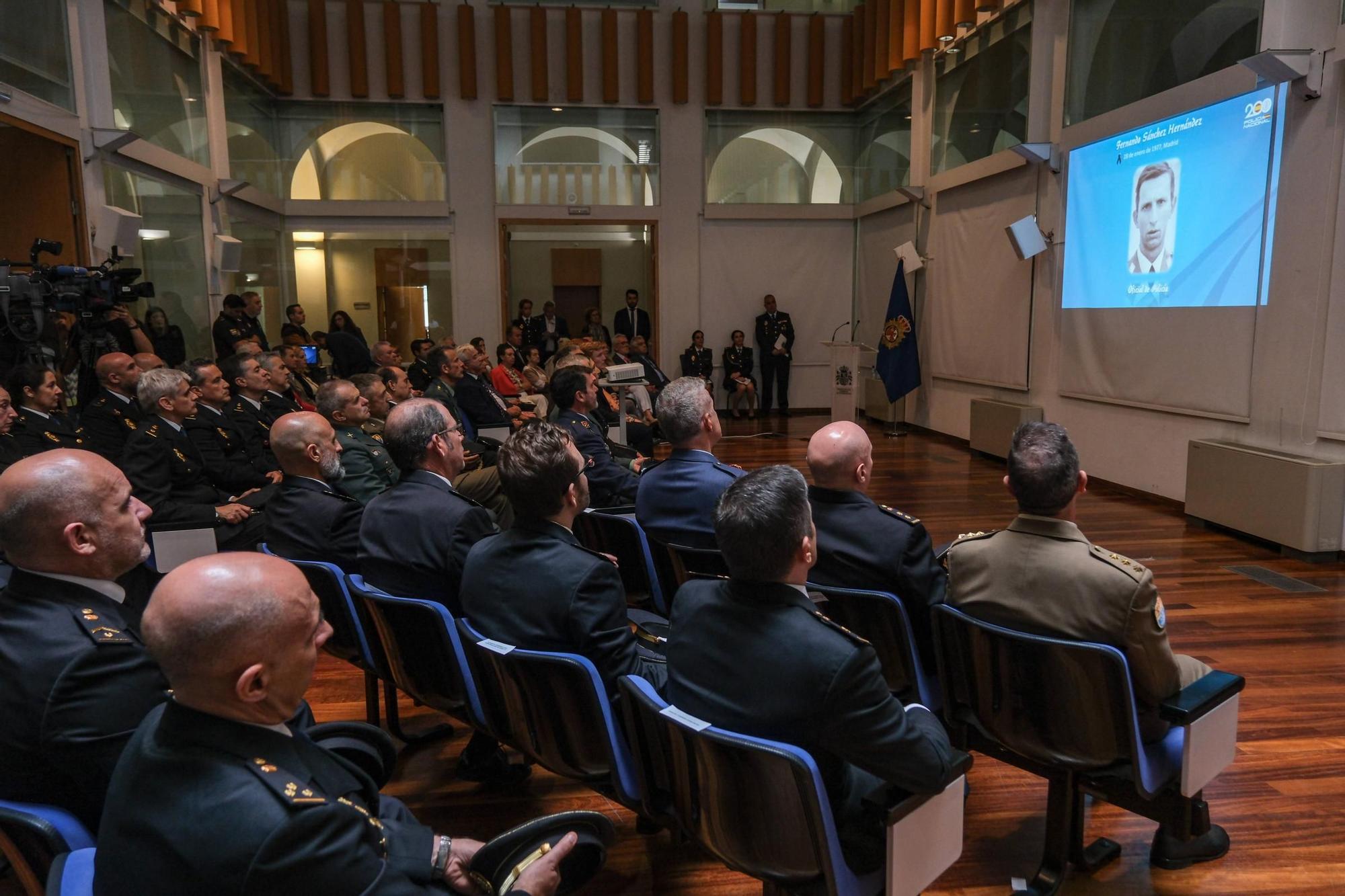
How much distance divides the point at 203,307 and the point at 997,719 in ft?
29.3

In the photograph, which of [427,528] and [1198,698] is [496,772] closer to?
[427,528]

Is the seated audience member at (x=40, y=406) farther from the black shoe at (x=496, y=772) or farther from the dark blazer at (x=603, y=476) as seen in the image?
the black shoe at (x=496, y=772)

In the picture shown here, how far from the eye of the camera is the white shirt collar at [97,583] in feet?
5.21

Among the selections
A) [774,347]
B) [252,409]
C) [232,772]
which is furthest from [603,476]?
[774,347]

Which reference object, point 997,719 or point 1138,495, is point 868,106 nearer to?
point 1138,495

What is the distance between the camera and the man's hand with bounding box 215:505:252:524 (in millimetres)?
4008

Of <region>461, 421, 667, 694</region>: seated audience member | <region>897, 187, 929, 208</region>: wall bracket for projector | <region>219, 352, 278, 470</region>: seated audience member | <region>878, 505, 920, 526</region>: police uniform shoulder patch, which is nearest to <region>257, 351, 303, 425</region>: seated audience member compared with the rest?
<region>219, 352, 278, 470</region>: seated audience member

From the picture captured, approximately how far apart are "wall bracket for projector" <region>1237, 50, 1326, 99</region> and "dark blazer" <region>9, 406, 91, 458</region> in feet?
22.3

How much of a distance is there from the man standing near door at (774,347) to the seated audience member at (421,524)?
9915 millimetres

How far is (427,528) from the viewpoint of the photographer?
2625 millimetres

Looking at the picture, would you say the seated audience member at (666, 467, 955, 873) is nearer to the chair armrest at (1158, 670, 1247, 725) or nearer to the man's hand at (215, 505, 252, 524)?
the chair armrest at (1158, 670, 1247, 725)

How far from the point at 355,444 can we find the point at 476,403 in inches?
107

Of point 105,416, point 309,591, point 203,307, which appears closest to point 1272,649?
point 309,591

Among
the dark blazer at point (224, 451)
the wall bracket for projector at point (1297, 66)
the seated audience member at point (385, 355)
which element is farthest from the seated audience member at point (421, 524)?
the wall bracket for projector at point (1297, 66)
